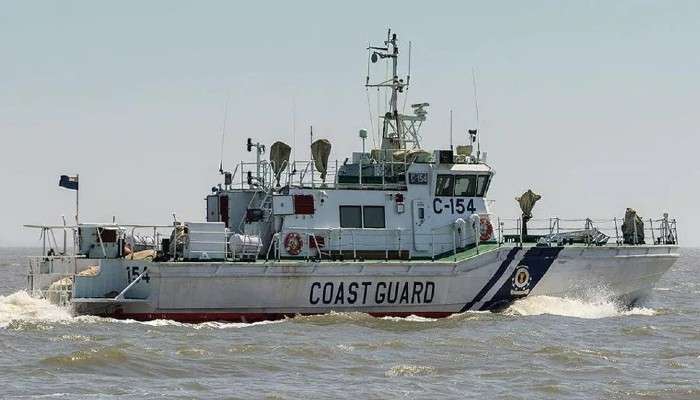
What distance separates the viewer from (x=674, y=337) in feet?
86.7

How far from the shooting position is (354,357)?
72.2ft

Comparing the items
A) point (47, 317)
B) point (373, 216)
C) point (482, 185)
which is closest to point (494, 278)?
point (482, 185)

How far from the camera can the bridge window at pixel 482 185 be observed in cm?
3098

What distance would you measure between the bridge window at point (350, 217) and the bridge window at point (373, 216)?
6.3 inches

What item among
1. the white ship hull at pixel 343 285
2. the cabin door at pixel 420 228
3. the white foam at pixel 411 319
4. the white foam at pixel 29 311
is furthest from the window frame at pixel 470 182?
the white foam at pixel 29 311

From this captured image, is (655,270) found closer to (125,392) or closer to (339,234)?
(339,234)

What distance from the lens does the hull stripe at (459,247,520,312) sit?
95.1 feet

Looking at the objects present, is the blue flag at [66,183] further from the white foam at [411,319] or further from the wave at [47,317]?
the white foam at [411,319]

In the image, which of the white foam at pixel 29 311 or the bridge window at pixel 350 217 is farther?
the bridge window at pixel 350 217

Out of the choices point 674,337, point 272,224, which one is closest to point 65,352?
point 272,224

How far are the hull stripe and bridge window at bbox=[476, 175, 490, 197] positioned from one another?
2.61 m

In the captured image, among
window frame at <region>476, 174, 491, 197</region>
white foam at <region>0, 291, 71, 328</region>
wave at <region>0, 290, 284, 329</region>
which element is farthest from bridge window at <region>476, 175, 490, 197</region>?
white foam at <region>0, 291, 71, 328</region>

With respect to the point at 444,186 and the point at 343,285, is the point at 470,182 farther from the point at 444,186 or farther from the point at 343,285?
the point at 343,285

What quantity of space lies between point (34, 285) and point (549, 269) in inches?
517
